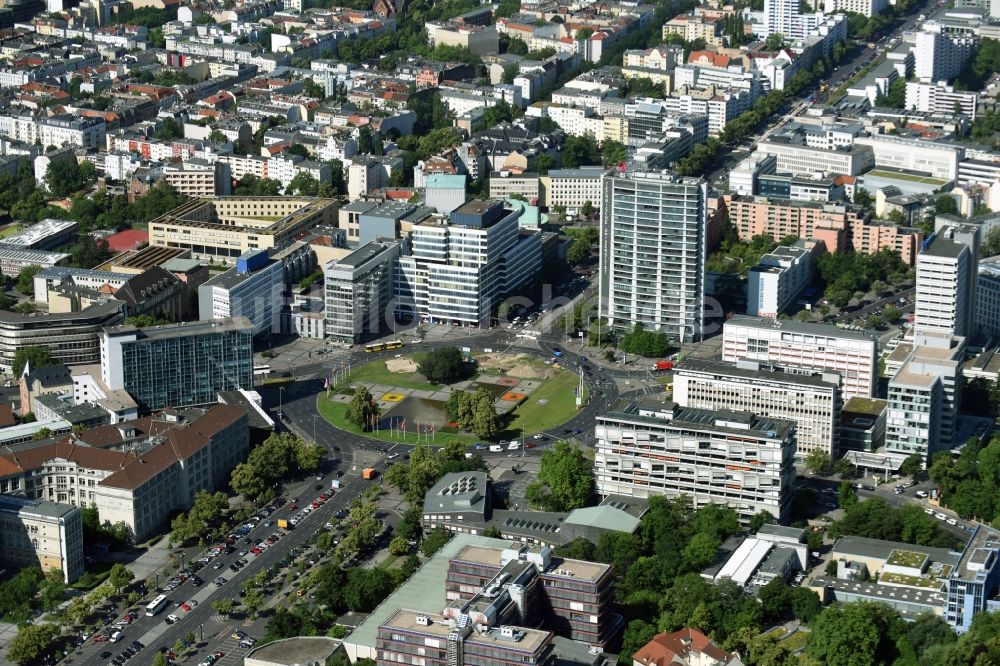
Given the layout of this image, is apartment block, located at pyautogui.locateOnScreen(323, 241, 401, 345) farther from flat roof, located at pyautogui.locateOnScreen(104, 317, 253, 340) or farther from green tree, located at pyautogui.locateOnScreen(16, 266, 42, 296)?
green tree, located at pyautogui.locateOnScreen(16, 266, 42, 296)

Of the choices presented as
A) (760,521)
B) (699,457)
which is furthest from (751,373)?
(760,521)

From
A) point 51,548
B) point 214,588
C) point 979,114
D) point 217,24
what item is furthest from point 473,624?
point 217,24

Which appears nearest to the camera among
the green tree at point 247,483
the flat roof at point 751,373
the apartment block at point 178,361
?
the green tree at point 247,483

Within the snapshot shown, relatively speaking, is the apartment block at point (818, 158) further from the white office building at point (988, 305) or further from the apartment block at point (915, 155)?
the white office building at point (988, 305)

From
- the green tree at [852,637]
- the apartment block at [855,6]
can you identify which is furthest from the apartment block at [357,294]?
the apartment block at [855,6]

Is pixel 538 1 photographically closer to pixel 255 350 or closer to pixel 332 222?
pixel 332 222

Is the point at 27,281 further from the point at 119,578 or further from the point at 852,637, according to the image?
the point at 852,637

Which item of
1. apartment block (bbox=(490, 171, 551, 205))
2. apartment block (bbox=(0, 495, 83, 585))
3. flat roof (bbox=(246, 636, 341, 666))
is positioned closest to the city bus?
apartment block (bbox=(0, 495, 83, 585))
